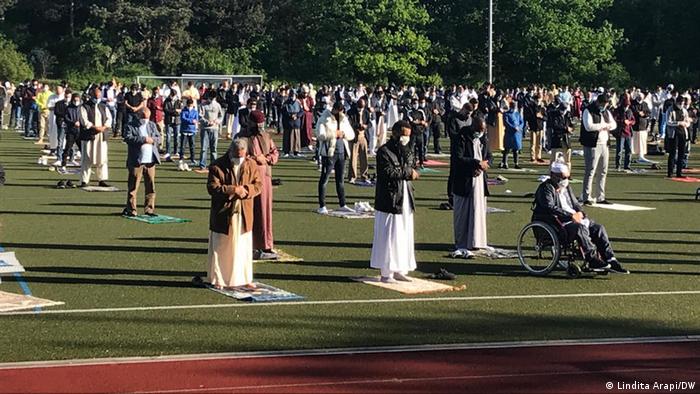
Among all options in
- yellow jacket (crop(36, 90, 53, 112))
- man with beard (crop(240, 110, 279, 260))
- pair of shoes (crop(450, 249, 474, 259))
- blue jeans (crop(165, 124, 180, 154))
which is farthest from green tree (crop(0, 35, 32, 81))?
pair of shoes (crop(450, 249, 474, 259))

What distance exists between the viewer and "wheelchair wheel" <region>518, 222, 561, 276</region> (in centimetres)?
1318

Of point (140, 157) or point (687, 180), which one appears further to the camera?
point (687, 180)

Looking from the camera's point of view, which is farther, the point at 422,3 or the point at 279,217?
the point at 422,3

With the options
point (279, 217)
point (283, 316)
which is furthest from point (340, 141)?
point (283, 316)

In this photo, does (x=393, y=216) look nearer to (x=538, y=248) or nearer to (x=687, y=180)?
(x=538, y=248)

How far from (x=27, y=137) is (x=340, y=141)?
22799 millimetres

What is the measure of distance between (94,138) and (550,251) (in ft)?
39.8

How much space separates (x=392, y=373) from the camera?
866 centimetres

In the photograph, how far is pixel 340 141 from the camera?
19.1 meters

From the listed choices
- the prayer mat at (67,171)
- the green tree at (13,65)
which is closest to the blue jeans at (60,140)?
the prayer mat at (67,171)

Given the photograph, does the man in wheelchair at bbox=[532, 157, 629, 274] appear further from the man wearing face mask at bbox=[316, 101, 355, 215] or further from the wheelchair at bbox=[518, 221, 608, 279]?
the man wearing face mask at bbox=[316, 101, 355, 215]

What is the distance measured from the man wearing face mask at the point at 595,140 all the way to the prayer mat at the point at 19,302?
12.0 m

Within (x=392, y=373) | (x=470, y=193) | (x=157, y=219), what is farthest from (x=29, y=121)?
(x=392, y=373)

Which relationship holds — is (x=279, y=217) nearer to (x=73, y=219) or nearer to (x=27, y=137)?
(x=73, y=219)
